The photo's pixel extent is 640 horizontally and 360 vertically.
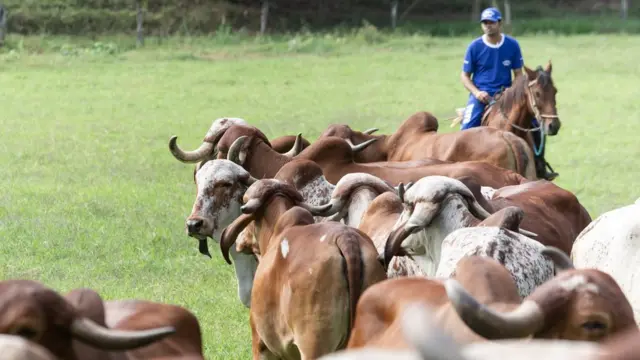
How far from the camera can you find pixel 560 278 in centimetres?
397

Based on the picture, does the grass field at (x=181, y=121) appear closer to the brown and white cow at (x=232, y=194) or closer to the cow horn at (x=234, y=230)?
the brown and white cow at (x=232, y=194)

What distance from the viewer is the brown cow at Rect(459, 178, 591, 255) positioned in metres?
6.81

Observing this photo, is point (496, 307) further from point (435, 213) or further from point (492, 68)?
point (492, 68)

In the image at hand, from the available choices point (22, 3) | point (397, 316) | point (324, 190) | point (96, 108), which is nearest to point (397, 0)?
point (22, 3)

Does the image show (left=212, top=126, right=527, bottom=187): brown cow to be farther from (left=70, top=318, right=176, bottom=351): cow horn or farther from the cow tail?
(left=70, top=318, right=176, bottom=351): cow horn

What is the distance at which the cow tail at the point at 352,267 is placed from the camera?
18.0 feet

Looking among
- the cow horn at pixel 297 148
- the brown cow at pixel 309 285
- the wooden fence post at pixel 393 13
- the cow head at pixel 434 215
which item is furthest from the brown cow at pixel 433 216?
the wooden fence post at pixel 393 13

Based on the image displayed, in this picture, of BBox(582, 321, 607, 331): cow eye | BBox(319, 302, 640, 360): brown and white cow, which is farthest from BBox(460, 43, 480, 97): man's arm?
BBox(319, 302, 640, 360): brown and white cow

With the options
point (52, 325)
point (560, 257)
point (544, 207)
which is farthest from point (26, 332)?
point (544, 207)

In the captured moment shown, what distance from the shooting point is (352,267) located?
550cm

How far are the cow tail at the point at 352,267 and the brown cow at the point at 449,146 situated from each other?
4820 mm

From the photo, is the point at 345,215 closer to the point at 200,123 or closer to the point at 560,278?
the point at 560,278

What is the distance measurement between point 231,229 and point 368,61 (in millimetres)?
25938

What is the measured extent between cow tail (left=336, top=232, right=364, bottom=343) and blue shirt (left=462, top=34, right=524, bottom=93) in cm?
723
